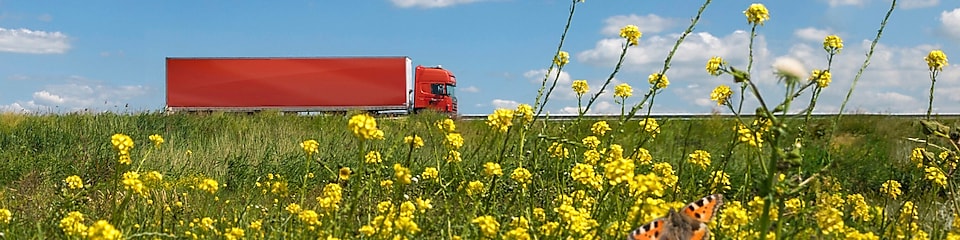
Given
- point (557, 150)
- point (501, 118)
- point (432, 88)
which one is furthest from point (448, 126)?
point (432, 88)

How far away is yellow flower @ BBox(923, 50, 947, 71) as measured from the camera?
4852 millimetres

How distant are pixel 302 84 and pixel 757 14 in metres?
25.0

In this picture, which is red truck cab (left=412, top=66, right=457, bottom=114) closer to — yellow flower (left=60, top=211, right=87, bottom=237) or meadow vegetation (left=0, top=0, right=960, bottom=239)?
meadow vegetation (left=0, top=0, right=960, bottom=239)

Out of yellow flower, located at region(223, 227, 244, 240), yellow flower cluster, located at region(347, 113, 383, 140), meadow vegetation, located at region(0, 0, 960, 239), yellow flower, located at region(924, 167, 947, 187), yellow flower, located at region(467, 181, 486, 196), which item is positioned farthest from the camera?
yellow flower, located at region(924, 167, 947, 187)

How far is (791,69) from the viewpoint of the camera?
2.12 meters

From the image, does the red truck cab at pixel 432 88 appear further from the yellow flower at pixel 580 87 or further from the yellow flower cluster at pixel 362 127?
the yellow flower cluster at pixel 362 127

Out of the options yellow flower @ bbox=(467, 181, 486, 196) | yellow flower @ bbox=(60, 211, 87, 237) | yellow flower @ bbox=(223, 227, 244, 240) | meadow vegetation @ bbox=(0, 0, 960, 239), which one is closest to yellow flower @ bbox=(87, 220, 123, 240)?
meadow vegetation @ bbox=(0, 0, 960, 239)

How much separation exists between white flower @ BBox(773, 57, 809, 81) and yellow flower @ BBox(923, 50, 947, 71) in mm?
3035

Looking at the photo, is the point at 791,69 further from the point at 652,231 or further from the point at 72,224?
the point at 72,224

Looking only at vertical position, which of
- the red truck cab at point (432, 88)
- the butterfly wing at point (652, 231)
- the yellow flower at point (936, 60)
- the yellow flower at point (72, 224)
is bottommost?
the yellow flower at point (72, 224)

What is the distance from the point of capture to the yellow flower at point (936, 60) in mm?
4852

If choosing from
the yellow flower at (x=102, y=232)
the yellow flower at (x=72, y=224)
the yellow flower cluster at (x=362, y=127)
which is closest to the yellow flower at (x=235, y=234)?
the yellow flower at (x=72, y=224)

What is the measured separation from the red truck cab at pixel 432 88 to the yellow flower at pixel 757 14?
24.3 metres

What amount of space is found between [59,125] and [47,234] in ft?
25.6
